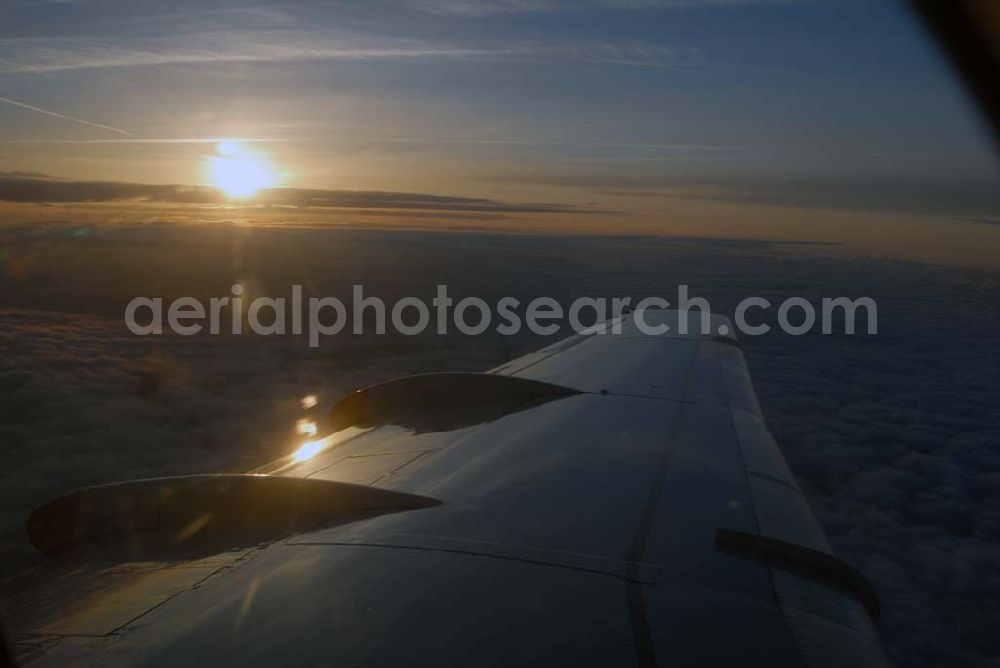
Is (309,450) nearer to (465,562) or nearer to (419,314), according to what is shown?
(465,562)

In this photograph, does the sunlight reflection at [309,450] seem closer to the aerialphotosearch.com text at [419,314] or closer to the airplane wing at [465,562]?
the airplane wing at [465,562]

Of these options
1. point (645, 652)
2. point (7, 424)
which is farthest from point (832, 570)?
point (7, 424)

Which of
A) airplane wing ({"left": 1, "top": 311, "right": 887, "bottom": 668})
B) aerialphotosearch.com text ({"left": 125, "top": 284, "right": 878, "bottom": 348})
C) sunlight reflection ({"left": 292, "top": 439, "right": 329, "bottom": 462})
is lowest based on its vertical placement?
airplane wing ({"left": 1, "top": 311, "right": 887, "bottom": 668})

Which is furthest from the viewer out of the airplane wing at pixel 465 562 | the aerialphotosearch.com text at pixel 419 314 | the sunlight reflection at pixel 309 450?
the aerialphotosearch.com text at pixel 419 314

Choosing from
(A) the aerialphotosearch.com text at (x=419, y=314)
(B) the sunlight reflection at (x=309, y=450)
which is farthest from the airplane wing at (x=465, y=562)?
(A) the aerialphotosearch.com text at (x=419, y=314)

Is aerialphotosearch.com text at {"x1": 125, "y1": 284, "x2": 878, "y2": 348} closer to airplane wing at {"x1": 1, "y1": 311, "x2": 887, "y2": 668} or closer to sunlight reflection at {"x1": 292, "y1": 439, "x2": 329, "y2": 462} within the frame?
sunlight reflection at {"x1": 292, "y1": 439, "x2": 329, "y2": 462}

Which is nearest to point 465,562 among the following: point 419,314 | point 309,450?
point 309,450

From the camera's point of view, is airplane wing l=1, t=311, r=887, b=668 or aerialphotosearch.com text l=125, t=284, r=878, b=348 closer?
airplane wing l=1, t=311, r=887, b=668

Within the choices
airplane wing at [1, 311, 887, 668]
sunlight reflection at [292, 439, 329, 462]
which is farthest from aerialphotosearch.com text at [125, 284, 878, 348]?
airplane wing at [1, 311, 887, 668]

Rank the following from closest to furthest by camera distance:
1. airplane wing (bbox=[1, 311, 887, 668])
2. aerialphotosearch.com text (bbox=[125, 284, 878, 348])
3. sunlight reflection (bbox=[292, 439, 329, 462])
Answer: airplane wing (bbox=[1, 311, 887, 668]) → sunlight reflection (bbox=[292, 439, 329, 462]) → aerialphotosearch.com text (bbox=[125, 284, 878, 348])
